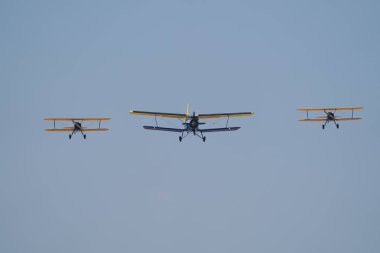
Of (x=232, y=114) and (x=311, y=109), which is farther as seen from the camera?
(x=311, y=109)

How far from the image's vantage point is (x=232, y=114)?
84.7m

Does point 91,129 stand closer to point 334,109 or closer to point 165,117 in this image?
point 165,117

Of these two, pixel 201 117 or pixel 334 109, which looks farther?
pixel 334 109

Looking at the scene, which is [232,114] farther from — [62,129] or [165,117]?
[62,129]

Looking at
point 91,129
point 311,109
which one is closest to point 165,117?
point 91,129

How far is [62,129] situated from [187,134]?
16.9 meters

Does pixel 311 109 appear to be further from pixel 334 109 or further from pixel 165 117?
pixel 165 117

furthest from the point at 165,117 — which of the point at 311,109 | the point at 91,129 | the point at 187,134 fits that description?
the point at 311,109

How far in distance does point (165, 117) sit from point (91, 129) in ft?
35.0

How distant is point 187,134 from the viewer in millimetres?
82375

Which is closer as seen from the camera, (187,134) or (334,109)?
(187,134)

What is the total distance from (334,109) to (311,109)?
3.04 m

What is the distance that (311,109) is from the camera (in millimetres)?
94438

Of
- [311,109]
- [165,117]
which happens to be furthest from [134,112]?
[311,109]
